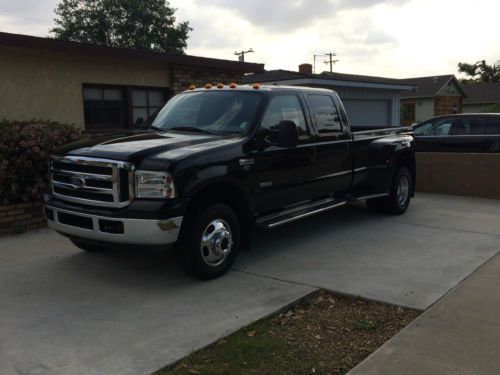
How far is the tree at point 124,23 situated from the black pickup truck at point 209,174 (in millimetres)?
35716

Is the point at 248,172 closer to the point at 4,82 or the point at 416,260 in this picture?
the point at 416,260

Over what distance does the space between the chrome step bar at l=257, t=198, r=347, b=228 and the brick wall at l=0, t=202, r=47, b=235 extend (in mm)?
3516

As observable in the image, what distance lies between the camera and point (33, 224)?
724cm

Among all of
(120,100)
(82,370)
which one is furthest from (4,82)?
(82,370)

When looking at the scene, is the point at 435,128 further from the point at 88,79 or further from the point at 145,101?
the point at 88,79

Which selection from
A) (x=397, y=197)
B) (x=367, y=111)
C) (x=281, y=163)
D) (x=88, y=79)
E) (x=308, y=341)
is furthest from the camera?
(x=367, y=111)

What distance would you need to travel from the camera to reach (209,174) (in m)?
4.91

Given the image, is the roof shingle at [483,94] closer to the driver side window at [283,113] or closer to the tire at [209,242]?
the driver side window at [283,113]

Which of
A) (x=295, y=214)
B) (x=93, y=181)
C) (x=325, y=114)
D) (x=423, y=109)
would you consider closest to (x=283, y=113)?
(x=325, y=114)

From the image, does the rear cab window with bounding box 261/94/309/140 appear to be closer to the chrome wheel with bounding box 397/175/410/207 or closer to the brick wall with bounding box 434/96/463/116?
the chrome wheel with bounding box 397/175/410/207

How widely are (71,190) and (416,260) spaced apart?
3851mm

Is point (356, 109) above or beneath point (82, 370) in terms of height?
above

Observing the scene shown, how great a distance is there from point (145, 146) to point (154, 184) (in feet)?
1.62

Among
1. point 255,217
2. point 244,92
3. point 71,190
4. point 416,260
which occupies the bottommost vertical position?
point 416,260
